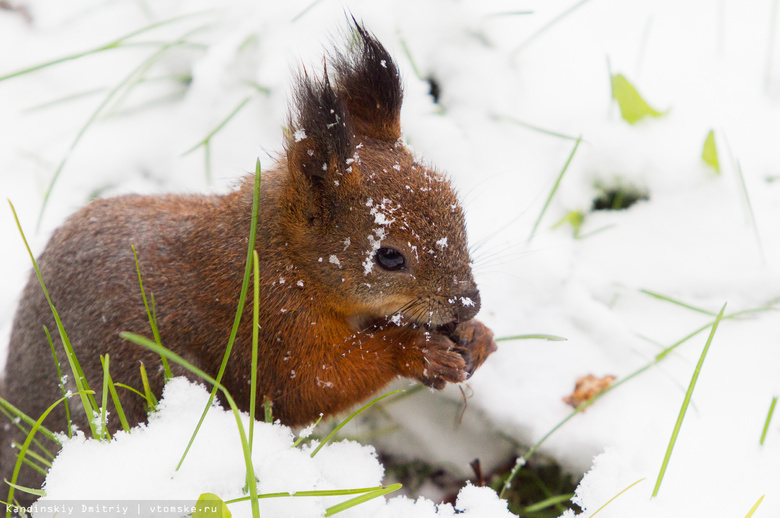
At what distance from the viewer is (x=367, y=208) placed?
1.80m

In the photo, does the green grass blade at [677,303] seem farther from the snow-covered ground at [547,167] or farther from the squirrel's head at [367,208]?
the squirrel's head at [367,208]

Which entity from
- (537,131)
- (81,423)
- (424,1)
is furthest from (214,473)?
(424,1)

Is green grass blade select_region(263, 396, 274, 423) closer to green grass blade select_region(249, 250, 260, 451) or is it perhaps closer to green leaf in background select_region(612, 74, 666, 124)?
green grass blade select_region(249, 250, 260, 451)

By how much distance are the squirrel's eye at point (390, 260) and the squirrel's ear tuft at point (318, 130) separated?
25 centimetres

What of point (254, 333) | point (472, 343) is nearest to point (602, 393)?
point (472, 343)

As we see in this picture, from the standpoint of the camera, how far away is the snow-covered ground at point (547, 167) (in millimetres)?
2090

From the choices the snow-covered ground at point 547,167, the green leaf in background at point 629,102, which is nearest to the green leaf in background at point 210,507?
the snow-covered ground at point 547,167

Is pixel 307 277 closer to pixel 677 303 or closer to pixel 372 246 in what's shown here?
pixel 372 246

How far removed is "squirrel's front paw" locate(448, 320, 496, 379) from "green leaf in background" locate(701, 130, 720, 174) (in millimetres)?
1139

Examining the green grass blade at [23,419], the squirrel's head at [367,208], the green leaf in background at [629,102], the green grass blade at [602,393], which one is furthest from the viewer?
the green leaf in background at [629,102]

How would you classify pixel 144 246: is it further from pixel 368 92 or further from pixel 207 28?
pixel 207 28

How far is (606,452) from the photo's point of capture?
73.1 inches

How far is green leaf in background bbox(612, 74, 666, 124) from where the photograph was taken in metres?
2.62

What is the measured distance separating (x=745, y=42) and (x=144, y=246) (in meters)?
2.56
